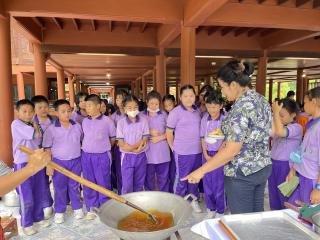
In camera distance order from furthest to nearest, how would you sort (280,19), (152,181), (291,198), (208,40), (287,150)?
(208,40)
(280,19)
(152,181)
(287,150)
(291,198)

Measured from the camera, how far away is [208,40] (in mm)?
8016

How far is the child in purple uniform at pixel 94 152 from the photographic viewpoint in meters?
3.23

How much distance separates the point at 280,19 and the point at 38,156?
557 centimetres

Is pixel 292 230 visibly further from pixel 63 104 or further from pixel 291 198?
pixel 63 104

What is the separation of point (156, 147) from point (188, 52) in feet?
8.61

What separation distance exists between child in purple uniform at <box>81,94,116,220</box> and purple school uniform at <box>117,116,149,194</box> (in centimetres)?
20

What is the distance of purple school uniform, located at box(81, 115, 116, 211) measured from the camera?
3230mm

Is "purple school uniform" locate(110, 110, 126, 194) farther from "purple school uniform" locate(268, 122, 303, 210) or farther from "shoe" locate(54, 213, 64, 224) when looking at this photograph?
"purple school uniform" locate(268, 122, 303, 210)

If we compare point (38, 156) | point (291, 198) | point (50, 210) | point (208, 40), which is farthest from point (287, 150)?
point (208, 40)

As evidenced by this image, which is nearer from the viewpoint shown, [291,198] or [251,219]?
[251,219]

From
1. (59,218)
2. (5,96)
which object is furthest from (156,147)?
(5,96)

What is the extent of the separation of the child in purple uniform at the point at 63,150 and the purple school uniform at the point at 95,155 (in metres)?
0.10

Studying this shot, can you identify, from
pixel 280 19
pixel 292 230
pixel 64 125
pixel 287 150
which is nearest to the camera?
pixel 292 230

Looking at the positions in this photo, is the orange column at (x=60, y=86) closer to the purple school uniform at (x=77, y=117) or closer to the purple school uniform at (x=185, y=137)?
the purple school uniform at (x=77, y=117)
